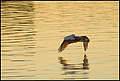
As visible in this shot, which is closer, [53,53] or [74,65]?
[74,65]

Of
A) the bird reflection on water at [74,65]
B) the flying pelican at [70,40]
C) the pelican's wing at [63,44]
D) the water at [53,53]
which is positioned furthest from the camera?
the pelican's wing at [63,44]

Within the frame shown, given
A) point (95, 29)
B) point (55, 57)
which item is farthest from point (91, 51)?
point (95, 29)

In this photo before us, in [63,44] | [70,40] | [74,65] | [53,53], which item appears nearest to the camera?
[74,65]

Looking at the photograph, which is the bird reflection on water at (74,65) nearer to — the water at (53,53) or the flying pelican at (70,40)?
the water at (53,53)

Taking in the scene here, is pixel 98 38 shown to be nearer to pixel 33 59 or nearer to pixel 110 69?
pixel 33 59

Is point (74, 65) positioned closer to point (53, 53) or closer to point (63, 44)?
point (63, 44)

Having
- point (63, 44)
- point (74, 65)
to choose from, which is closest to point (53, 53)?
point (63, 44)

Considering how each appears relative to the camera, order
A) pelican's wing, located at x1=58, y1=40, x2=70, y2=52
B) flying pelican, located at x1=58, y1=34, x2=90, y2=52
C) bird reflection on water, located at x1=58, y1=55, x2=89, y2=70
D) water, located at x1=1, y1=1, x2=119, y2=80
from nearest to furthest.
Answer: water, located at x1=1, y1=1, x2=119, y2=80 → bird reflection on water, located at x1=58, y1=55, x2=89, y2=70 → flying pelican, located at x1=58, y1=34, x2=90, y2=52 → pelican's wing, located at x1=58, y1=40, x2=70, y2=52

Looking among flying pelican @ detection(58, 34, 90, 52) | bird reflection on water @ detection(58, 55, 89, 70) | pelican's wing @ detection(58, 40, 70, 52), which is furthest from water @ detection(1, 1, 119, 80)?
flying pelican @ detection(58, 34, 90, 52)

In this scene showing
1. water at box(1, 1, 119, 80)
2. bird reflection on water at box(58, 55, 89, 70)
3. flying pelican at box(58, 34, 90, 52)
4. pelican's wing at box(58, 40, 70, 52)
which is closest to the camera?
water at box(1, 1, 119, 80)

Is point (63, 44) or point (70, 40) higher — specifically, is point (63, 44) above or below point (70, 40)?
below

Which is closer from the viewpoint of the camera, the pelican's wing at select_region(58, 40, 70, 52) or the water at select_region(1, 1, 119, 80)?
the water at select_region(1, 1, 119, 80)

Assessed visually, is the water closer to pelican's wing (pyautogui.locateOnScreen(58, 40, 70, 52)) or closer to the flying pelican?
pelican's wing (pyautogui.locateOnScreen(58, 40, 70, 52))

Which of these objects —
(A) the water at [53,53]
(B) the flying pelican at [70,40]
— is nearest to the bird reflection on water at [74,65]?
(A) the water at [53,53]
